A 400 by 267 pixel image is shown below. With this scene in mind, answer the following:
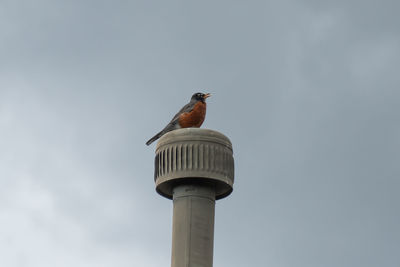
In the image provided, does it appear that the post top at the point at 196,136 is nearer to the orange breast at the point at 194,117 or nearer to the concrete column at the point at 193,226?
the concrete column at the point at 193,226

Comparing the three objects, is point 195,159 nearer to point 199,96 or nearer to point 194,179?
point 194,179

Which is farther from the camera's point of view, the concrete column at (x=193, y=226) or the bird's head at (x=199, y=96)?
the bird's head at (x=199, y=96)

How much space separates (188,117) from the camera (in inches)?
617

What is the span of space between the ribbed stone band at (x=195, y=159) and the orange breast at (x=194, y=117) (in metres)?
3.26

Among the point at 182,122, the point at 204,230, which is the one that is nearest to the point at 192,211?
the point at 204,230

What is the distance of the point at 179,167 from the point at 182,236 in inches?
44.7

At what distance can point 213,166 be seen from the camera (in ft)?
39.4

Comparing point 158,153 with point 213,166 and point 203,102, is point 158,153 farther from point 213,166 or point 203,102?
point 203,102

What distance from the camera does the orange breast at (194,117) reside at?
15617 millimetres

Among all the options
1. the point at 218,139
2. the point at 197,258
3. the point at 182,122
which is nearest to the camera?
the point at 197,258

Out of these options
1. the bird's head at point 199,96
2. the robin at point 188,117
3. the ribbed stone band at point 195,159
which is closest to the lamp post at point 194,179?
the ribbed stone band at point 195,159

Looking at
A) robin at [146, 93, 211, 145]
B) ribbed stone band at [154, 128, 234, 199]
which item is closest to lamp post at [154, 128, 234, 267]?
ribbed stone band at [154, 128, 234, 199]

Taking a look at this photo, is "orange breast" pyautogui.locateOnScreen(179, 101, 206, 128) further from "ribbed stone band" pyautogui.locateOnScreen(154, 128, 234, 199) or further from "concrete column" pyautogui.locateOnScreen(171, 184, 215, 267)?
"concrete column" pyautogui.locateOnScreen(171, 184, 215, 267)

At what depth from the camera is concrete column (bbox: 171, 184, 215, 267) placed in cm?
1148
